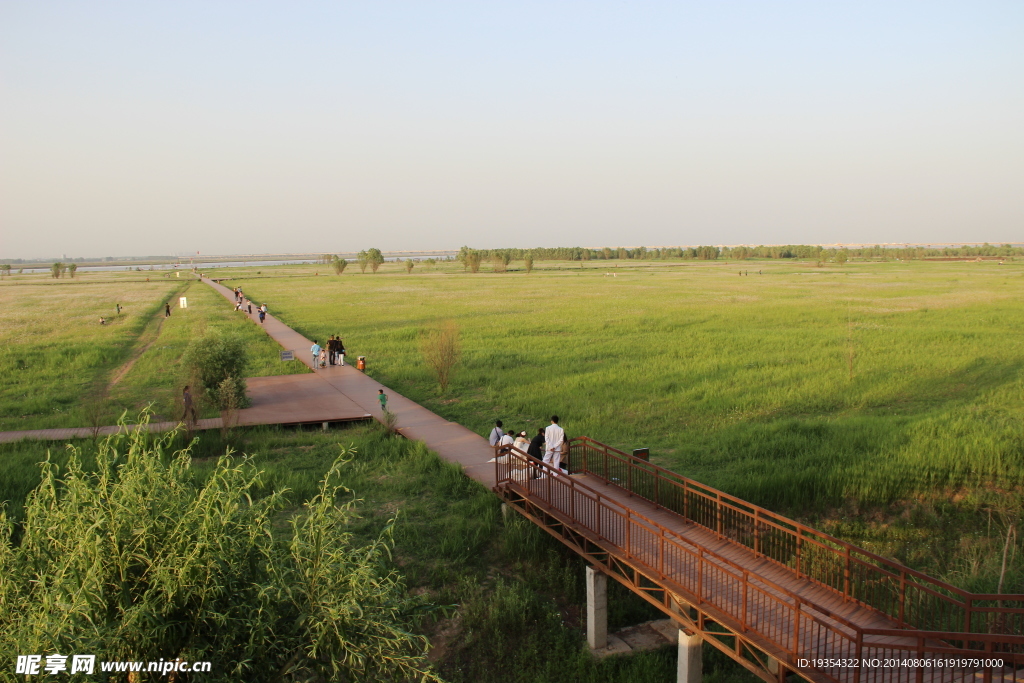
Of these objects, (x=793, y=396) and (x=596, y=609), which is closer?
(x=596, y=609)

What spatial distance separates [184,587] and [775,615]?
536cm

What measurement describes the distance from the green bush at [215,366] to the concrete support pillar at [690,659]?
1393 centimetres

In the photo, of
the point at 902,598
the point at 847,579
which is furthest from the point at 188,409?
the point at 902,598

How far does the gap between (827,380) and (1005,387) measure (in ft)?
16.3

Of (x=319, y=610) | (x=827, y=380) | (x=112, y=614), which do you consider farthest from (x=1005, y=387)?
(x=112, y=614)

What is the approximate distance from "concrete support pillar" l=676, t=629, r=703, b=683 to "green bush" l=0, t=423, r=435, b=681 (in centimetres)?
338

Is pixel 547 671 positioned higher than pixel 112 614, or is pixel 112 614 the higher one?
pixel 112 614

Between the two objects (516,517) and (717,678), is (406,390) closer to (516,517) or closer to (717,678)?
(516,517)

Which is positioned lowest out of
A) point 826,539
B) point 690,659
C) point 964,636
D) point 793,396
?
point 690,659

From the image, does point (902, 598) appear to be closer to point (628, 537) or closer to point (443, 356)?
point (628, 537)

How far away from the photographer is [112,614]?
507 centimetres

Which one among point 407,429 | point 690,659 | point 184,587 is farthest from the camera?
point 407,429

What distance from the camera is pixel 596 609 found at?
8.89 m

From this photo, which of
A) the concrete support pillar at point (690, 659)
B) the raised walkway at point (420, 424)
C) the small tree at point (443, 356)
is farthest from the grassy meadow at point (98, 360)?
the concrete support pillar at point (690, 659)
